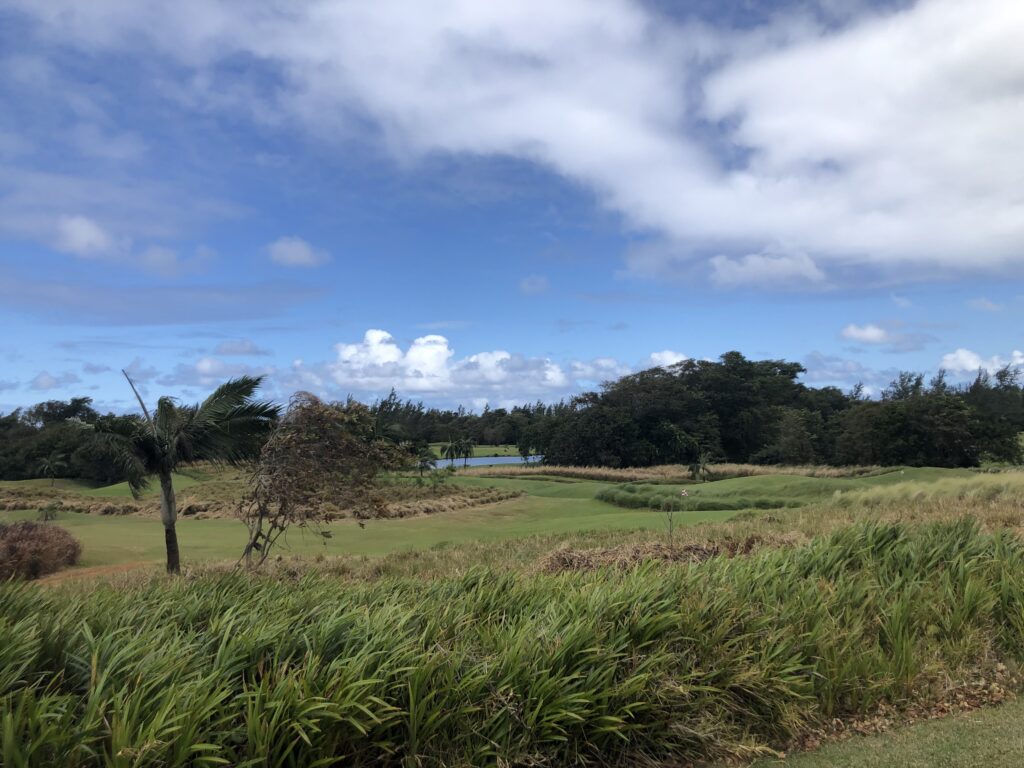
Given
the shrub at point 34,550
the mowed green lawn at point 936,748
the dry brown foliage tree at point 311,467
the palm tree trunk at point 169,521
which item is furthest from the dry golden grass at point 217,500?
the mowed green lawn at point 936,748

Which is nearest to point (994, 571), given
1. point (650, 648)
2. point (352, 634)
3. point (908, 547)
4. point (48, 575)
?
point (908, 547)

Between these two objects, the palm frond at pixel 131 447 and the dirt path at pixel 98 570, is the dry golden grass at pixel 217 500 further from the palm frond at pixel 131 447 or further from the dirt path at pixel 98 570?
the palm frond at pixel 131 447

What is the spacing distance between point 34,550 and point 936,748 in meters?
17.2

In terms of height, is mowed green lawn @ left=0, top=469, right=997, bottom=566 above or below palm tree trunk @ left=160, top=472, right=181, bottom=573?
below

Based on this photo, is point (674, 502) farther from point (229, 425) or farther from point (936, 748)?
point (936, 748)

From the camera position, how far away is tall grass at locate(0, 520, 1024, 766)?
139 inches

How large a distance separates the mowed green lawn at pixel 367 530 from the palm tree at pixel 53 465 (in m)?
19.7

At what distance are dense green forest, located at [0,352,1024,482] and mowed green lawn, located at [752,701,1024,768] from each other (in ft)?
131

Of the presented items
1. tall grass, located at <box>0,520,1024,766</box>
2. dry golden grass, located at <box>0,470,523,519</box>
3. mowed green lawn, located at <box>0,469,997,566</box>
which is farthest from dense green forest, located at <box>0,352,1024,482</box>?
tall grass, located at <box>0,520,1024,766</box>

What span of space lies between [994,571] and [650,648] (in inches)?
176

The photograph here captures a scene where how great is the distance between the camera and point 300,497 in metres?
12.8

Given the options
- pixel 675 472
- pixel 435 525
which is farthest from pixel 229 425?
pixel 675 472

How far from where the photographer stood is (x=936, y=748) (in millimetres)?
4387

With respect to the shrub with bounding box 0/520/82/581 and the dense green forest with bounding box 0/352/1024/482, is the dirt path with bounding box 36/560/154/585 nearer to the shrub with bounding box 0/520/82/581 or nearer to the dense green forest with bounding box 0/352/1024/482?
the shrub with bounding box 0/520/82/581
